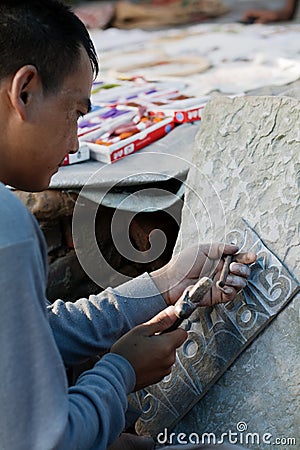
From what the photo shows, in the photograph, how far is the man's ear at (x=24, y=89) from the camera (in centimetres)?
112

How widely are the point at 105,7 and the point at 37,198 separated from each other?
364cm

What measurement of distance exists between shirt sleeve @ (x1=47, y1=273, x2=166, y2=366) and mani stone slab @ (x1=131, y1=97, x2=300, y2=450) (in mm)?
136

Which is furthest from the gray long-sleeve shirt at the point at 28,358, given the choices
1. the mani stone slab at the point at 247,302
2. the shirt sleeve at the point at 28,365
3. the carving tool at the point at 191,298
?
the mani stone slab at the point at 247,302

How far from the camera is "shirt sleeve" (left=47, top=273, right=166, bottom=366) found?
5.16 ft

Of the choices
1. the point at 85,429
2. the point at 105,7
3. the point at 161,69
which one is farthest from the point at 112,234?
the point at 105,7

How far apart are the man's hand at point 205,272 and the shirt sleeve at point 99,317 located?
36mm

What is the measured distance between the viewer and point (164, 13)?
18.0 feet

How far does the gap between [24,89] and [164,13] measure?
4.59m

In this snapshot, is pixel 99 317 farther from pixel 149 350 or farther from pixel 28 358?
pixel 28 358

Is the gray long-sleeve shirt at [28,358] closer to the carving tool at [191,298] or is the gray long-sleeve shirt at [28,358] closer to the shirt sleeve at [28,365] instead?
the shirt sleeve at [28,365]

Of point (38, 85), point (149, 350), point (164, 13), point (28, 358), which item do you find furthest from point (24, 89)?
point (164, 13)

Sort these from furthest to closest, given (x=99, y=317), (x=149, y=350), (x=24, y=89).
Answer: (x=99, y=317), (x=149, y=350), (x=24, y=89)

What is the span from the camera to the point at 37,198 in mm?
2252

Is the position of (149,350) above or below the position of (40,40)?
below
